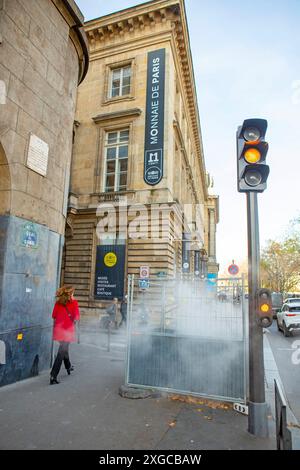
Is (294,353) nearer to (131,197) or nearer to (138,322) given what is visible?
(138,322)

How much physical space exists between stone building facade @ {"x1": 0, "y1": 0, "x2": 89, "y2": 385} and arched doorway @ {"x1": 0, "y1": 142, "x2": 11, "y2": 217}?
18 mm

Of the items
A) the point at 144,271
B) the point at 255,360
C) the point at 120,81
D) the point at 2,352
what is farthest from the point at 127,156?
the point at 255,360

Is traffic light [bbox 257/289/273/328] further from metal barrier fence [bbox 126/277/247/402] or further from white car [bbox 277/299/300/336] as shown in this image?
white car [bbox 277/299/300/336]

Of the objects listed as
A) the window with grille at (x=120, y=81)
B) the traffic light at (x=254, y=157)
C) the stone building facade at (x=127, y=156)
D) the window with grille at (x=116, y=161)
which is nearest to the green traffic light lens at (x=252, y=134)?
the traffic light at (x=254, y=157)

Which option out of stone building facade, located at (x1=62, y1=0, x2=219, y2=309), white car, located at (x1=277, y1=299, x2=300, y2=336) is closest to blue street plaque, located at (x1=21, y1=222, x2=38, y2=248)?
stone building facade, located at (x1=62, y1=0, x2=219, y2=309)

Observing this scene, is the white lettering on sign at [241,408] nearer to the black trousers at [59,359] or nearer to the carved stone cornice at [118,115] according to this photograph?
the black trousers at [59,359]

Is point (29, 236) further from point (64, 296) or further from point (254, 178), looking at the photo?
point (254, 178)

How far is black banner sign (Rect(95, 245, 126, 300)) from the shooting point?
718 inches

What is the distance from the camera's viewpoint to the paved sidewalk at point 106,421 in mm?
3662

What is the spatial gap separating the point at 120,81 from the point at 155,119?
460 centimetres

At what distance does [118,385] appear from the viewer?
233 inches

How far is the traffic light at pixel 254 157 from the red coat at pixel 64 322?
13.4 ft

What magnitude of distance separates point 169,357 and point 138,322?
834 millimetres
